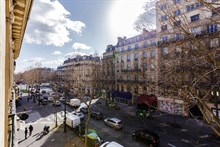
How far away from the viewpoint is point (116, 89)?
36.9 m

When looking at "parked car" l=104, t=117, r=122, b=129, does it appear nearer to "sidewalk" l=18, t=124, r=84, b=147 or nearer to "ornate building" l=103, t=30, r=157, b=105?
"sidewalk" l=18, t=124, r=84, b=147

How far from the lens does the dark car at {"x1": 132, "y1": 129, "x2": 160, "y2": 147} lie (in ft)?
43.9

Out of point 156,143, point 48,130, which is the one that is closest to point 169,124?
point 156,143

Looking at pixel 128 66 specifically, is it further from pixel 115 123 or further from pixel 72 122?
pixel 72 122

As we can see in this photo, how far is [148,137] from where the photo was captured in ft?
45.6

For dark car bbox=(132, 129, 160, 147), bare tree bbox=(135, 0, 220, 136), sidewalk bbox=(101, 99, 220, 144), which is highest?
bare tree bbox=(135, 0, 220, 136)

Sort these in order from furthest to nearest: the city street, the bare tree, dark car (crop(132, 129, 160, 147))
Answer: the city street → dark car (crop(132, 129, 160, 147)) → the bare tree

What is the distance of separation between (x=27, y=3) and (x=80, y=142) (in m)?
14.3

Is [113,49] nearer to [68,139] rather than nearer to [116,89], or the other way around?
[116,89]

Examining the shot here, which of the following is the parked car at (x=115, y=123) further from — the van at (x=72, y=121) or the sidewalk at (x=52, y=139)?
the sidewalk at (x=52, y=139)

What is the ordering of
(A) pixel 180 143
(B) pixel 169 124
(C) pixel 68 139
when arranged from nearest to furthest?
1. (A) pixel 180 143
2. (C) pixel 68 139
3. (B) pixel 169 124

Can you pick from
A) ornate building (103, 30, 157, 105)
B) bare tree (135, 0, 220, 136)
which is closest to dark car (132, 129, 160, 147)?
bare tree (135, 0, 220, 136)

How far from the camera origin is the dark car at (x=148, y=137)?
13367mm

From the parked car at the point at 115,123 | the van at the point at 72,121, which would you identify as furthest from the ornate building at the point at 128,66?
the van at the point at 72,121
